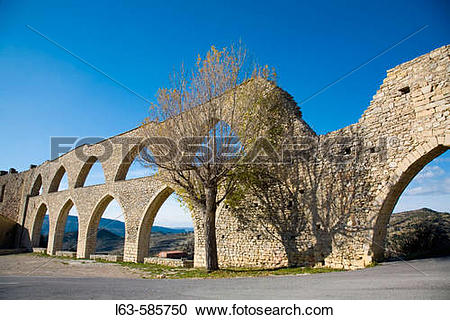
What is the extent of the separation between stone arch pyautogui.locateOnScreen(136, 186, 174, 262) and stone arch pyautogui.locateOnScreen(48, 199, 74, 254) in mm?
8517

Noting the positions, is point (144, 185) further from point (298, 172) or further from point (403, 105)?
point (403, 105)

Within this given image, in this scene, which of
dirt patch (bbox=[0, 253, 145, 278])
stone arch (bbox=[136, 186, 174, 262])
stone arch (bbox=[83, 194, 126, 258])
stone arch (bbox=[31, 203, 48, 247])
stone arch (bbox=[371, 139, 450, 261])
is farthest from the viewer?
stone arch (bbox=[31, 203, 48, 247])

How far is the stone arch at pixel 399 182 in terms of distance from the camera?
641 cm

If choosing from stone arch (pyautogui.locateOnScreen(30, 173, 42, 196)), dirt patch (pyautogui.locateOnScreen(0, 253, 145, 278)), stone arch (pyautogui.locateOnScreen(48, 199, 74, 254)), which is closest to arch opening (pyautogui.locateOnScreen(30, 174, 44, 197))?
stone arch (pyautogui.locateOnScreen(30, 173, 42, 196))

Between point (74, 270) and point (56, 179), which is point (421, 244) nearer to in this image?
point (74, 270)

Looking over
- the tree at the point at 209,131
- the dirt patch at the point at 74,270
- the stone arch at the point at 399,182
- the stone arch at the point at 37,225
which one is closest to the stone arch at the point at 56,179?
the stone arch at the point at 37,225

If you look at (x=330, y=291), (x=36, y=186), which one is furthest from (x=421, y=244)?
(x=36, y=186)

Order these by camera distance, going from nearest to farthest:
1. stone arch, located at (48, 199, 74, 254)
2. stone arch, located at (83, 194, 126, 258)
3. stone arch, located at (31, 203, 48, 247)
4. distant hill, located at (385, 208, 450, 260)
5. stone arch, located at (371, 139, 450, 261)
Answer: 1. stone arch, located at (371, 139, 450, 261)
2. distant hill, located at (385, 208, 450, 260)
3. stone arch, located at (83, 194, 126, 258)
4. stone arch, located at (48, 199, 74, 254)
5. stone arch, located at (31, 203, 48, 247)

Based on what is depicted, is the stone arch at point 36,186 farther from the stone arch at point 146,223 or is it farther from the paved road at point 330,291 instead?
the paved road at point 330,291

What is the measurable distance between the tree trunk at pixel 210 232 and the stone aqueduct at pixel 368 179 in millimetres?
1433

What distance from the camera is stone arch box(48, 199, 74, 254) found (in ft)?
62.8

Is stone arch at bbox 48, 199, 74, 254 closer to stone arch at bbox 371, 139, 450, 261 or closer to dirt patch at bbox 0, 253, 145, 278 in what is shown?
dirt patch at bbox 0, 253, 145, 278

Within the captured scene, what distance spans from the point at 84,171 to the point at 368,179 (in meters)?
16.7

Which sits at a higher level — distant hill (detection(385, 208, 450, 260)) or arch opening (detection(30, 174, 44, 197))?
arch opening (detection(30, 174, 44, 197))
